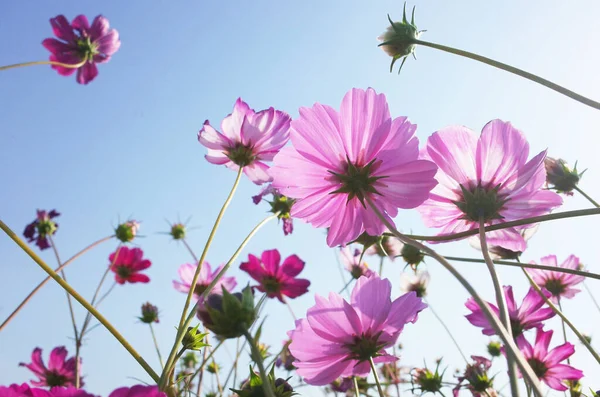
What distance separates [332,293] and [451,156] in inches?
10.6

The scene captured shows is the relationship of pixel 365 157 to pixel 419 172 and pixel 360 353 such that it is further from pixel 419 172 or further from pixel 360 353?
pixel 360 353

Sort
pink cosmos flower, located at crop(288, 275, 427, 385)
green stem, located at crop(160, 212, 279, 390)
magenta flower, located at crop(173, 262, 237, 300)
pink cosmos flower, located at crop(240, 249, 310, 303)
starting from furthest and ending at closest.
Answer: magenta flower, located at crop(173, 262, 237, 300), pink cosmos flower, located at crop(240, 249, 310, 303), pink cosmos flower, located at crop(288, 275, 427, 385), green stem, located at crop(160, 212, 279, 390)

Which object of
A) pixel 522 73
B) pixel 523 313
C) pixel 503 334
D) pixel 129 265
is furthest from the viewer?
pixel 129 265

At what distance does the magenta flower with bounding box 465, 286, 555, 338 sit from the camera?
3.53 feet

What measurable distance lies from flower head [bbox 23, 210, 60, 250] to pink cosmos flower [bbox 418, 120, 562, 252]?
266cm

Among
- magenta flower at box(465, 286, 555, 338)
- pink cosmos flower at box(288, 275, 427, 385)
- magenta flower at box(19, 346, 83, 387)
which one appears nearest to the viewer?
pink cosmos flower at box(288, 275, 427, 385)

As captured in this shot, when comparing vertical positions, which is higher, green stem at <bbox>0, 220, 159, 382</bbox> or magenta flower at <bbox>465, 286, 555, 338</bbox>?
magenta flower at <bbox>465, 286, 555, 338</bbox>

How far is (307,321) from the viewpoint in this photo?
2.36ft

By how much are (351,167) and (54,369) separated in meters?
1.70

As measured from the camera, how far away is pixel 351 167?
27.3 inches

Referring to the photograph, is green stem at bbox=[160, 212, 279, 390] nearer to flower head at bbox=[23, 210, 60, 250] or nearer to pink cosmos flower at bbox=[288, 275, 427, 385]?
pink cosmos flower at bbox=[288, 275, 427, 385]

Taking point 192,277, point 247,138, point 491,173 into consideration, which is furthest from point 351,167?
point 192,277

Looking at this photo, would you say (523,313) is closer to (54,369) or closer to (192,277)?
(192,277)

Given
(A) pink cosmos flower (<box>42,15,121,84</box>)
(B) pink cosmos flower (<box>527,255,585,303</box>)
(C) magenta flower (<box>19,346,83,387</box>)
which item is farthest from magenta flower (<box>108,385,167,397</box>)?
(A) pink cosmos flower (<box>42,15,121,84</box>)
